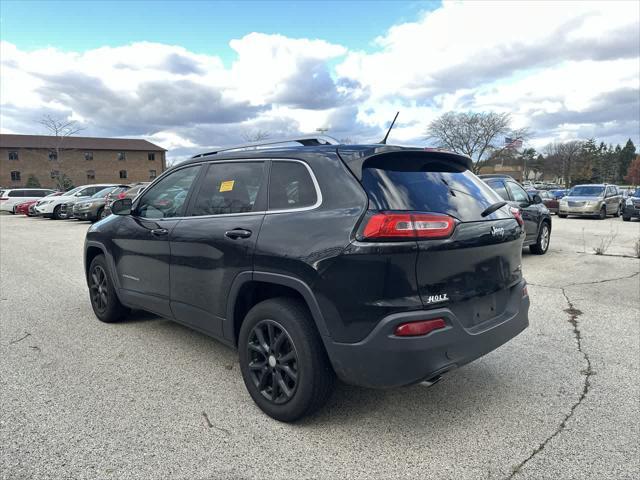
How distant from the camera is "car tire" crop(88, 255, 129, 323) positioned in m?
4.88

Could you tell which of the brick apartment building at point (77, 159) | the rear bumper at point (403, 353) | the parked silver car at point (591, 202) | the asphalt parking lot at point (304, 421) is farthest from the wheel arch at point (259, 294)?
the brick apartment building at point (77, 159)

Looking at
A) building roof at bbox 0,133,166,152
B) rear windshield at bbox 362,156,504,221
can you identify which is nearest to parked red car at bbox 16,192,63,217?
rear windshield at bbox 362,156,504,221

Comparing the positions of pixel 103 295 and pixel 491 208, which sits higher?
pixel 491 208

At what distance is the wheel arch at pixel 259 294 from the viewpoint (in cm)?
268

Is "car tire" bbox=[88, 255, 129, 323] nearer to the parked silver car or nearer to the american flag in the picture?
the parked silver car

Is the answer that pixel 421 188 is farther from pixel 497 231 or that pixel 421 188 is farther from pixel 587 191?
pixel 587 191

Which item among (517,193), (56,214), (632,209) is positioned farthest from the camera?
(56,214)

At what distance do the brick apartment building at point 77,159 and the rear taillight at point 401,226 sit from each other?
70666 mm

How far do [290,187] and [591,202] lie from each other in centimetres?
2133

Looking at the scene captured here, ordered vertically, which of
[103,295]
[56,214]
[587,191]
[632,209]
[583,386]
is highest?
[587,191]

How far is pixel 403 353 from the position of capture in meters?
2.45

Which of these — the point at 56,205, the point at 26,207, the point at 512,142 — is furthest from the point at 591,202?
the point at 512,142

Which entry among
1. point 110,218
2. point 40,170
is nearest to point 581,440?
point 110,218

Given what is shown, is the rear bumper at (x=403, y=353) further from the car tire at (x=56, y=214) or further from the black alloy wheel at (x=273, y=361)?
the car tire at (x=56, y=214)
